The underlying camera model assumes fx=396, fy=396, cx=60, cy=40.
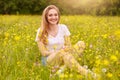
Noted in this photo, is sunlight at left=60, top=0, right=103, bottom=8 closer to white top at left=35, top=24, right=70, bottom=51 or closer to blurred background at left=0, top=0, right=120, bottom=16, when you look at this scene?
blurred background at left=0, top=0, right=120, bottom=16

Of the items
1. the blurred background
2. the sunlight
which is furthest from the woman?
the sunlight

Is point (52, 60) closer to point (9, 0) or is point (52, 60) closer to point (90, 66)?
point (90, 66)

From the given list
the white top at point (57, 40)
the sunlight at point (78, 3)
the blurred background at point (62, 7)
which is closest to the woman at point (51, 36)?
the white top at point (57, 40)

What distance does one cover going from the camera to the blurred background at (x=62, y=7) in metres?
30.3

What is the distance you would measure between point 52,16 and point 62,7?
27048 mm

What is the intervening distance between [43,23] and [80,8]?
88.8 ft

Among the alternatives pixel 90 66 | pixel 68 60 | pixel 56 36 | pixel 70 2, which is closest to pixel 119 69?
pixel 68 60

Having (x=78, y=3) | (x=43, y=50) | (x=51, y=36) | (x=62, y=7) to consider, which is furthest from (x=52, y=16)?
(x=78, y=3)

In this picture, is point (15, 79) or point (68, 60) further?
point (68, 60)

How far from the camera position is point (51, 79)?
416 cm

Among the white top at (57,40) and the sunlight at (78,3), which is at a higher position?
the white top at (57,40)

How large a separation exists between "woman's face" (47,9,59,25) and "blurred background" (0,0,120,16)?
24.0 metres

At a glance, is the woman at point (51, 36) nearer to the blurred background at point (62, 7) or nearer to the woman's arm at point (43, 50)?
the woman's arm at point (43, 50)

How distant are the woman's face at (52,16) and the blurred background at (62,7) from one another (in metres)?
24.0
